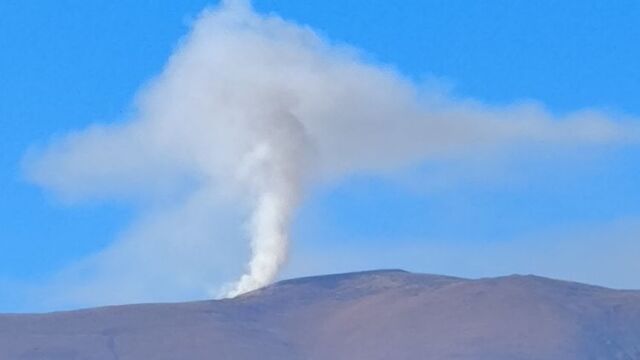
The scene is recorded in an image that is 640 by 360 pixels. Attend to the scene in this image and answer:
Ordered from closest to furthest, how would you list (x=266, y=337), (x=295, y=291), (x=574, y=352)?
(x=574, y=352), (x=266, y=337), (x=295, y=291)

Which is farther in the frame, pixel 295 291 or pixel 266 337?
pixel 295 291

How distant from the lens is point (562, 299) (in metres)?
152

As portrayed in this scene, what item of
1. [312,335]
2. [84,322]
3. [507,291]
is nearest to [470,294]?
[507,291]

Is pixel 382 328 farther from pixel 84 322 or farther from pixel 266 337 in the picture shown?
pixel 84 322

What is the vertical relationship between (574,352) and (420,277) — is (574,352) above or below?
below

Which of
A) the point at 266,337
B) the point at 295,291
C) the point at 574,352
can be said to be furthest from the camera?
the point at 295,291

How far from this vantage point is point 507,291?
15388 cm

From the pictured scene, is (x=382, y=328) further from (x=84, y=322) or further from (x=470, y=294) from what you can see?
(x=84, y=322)

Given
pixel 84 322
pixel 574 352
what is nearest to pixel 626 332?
pixel 574 352

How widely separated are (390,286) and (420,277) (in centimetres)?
392

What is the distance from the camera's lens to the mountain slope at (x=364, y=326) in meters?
142

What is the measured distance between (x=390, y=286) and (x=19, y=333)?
3079 cm

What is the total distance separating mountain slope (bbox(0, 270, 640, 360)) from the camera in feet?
466

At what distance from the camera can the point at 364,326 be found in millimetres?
151250
